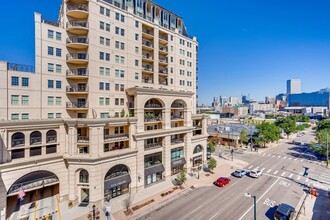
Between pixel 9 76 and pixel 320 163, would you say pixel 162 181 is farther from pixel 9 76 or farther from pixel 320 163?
pixel 320 163

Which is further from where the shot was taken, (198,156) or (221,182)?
(198,156)

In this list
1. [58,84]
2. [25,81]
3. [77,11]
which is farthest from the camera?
[58,84]

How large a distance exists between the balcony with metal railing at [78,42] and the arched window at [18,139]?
53.3 feet

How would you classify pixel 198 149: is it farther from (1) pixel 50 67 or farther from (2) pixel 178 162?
(1) pixel 50 67

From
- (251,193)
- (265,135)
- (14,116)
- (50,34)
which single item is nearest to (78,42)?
(50,34)

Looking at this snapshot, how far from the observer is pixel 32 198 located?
27562 millimetres

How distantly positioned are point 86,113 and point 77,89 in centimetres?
466

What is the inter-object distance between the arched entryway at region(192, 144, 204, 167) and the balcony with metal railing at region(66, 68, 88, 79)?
30925 millimetres

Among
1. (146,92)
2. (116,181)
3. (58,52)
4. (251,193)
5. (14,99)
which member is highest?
(58,52)

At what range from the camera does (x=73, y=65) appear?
29594 mm

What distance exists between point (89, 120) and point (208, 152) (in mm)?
35721

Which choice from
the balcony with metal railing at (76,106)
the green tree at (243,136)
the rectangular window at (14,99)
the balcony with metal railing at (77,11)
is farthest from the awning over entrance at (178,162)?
the balcony with metal railing at (77,11)

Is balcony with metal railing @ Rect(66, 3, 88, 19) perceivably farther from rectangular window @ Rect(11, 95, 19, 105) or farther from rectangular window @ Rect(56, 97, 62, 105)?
rectangular window @ Rect(11, 95, 19, 105)

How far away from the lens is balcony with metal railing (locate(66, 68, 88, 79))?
93.7ft
